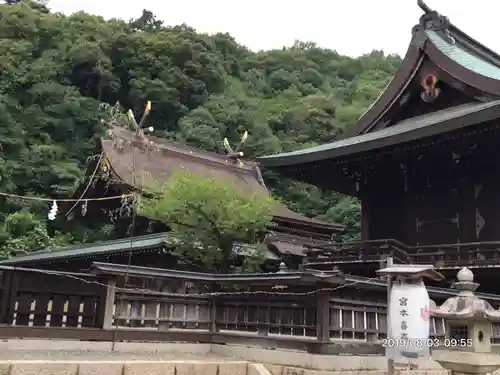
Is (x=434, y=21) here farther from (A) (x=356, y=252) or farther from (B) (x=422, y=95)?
(A) (x=356, y=252)

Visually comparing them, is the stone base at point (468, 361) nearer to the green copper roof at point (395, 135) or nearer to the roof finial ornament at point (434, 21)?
the green copper roof at point (395, 135)

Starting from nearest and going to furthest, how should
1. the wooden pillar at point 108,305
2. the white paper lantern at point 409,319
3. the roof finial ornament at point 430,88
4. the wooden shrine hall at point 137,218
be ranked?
the white paper lantern at point 409,319 → the wooden pillar at point 108,305 → the roof finial ornament at point 430,88 → the wooden shrine hall at point 137,218

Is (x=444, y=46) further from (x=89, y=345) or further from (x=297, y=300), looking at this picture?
(x=89, y=345)

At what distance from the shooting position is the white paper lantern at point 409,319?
6395 mm

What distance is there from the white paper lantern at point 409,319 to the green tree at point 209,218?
5.16m

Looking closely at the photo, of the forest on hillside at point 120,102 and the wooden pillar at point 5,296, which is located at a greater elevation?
the forest on hillside at point 120,102

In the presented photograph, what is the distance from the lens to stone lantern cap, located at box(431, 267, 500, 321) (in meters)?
5.98

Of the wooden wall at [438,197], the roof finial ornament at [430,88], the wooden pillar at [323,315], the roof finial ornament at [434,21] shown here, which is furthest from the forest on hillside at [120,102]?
the wooden pillar at [323,315]

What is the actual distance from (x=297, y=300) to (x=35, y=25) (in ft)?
150

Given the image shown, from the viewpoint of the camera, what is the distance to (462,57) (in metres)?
14.0

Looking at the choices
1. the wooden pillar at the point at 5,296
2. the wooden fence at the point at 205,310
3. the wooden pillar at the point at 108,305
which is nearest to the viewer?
the wooden pillar at the point at 5,296

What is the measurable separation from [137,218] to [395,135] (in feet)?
32.4

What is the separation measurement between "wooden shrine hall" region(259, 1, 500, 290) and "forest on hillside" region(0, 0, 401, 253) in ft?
56.4

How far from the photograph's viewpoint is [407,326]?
254 inches
